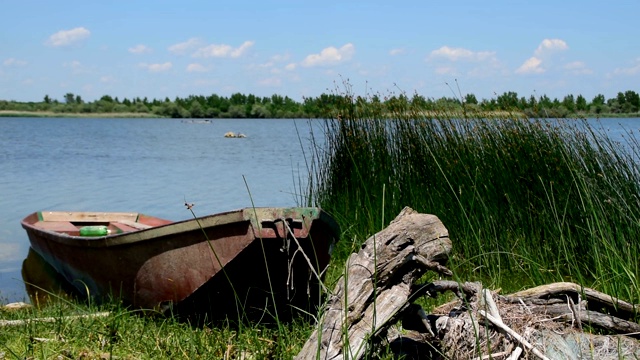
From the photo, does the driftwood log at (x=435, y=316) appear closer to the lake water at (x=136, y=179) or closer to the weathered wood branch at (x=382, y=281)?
the weathered wood branch at (x=382, y=281)

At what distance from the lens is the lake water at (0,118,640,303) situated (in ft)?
45.6

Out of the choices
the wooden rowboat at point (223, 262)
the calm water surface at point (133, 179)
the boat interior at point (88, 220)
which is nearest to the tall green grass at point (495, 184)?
the calm water surface at point (133, 179)

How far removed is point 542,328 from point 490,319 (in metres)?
0.28

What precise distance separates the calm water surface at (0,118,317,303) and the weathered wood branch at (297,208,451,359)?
4392mm

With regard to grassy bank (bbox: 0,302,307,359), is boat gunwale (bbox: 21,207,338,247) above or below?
above

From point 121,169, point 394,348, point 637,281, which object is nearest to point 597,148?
point 637,281

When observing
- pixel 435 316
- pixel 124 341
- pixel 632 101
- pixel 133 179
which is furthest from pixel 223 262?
pixel 133 179

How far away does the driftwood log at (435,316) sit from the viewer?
318 cm

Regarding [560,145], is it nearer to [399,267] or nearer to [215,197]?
[399,267]

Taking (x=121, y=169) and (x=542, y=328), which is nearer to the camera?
(x=542, y=328)

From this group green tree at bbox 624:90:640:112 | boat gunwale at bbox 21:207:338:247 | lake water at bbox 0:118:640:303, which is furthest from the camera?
lake water at bbox 0:118:640:303

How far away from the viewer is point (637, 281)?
4727 mm

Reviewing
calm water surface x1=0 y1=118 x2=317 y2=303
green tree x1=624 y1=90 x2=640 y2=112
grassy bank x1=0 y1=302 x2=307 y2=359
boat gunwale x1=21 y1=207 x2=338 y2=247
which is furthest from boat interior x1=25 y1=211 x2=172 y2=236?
green tree x1=624 y1=90 x2=640 y2=112

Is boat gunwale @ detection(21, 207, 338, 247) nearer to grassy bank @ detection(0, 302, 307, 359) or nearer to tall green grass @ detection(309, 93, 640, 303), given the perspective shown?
grassy bank @ detection(0, 302, 307, 359)
